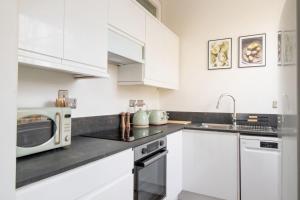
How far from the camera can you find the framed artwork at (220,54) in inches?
102

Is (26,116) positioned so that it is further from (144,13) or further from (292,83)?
(144,13)

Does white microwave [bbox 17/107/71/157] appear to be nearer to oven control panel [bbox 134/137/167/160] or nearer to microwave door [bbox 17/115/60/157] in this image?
microwave door [bbox 17/115/60/157]

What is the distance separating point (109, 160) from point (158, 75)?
1.33 m

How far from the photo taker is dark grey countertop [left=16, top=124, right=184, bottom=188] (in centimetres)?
79

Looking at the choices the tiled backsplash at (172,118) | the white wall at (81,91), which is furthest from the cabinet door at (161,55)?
the tiled backsplash at (172,118)

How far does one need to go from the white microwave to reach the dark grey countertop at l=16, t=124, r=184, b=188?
0.05 meters

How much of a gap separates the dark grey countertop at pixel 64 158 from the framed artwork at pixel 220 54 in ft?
5.57

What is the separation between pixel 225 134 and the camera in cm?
210

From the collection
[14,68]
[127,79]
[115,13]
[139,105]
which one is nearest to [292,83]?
[14,68]

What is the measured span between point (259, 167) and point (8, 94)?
210 cm

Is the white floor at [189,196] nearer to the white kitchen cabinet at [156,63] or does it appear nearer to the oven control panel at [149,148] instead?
the oven control panel at [149,148]

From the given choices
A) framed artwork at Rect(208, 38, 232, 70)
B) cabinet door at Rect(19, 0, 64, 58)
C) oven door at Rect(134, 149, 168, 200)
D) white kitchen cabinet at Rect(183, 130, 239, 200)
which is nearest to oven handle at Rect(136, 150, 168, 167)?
oven door at Rect(134, 149, 168, 200)

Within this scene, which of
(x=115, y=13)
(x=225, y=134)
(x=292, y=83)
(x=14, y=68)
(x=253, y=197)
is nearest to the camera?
(x=14, y=68)

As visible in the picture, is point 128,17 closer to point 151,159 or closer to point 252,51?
point 151,159
